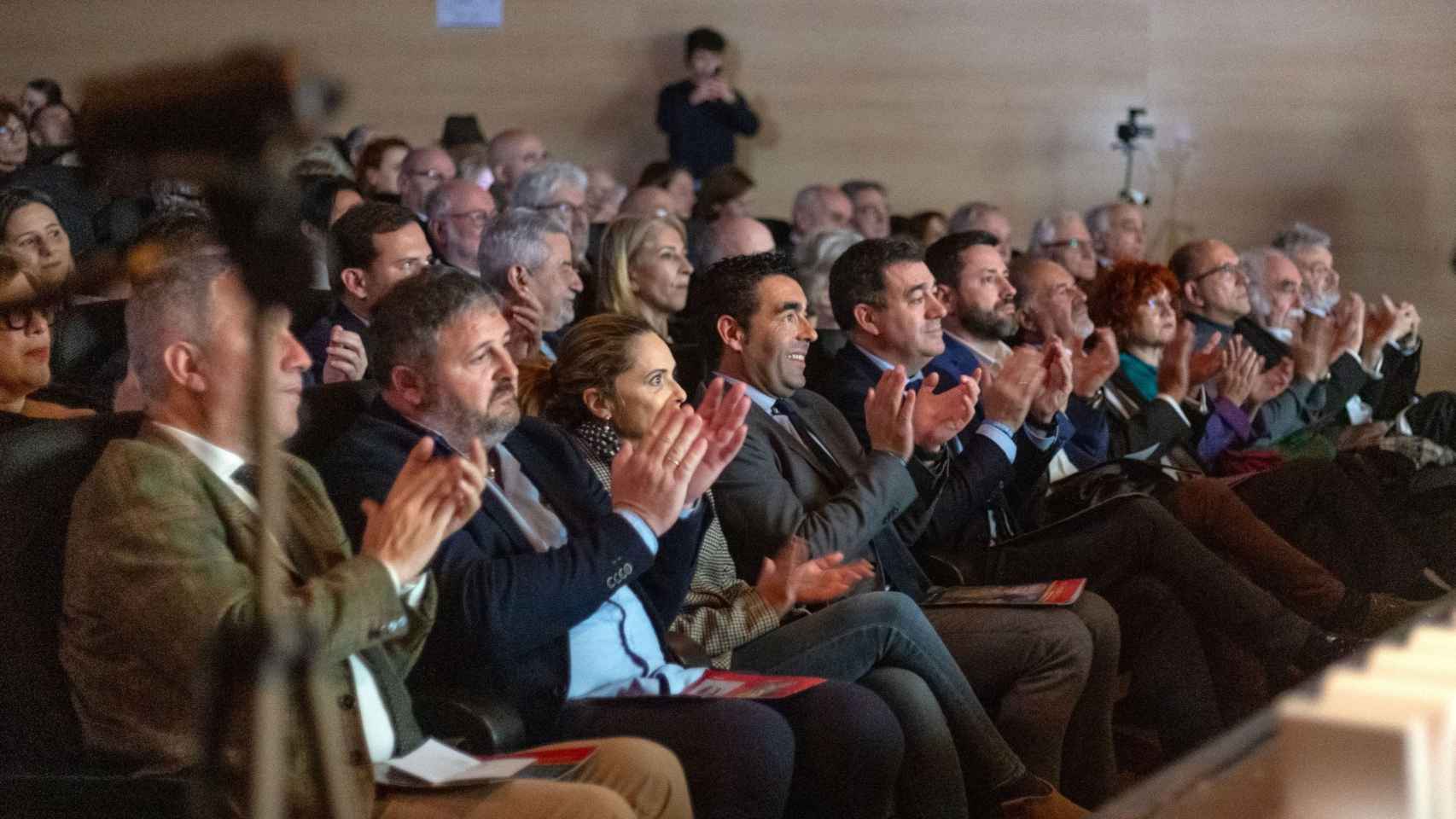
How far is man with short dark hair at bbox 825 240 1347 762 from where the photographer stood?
10.3 feet

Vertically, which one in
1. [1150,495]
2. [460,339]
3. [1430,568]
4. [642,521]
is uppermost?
[460,339]

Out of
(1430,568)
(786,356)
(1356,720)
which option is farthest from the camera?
(1430,568)

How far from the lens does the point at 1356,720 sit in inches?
36.5

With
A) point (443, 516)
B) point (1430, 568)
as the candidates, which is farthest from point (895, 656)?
point (1430, 568)

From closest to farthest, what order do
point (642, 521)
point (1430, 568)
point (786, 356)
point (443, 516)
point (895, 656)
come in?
1. point (443, 516)
2. point (642, 521)
3. point (895, 656)
4. point (786, 356)
5. point (1430, 568)

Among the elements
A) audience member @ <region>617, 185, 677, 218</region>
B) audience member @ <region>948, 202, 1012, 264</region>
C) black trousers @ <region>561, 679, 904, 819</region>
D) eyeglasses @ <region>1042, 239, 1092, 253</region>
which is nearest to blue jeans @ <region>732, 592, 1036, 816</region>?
black trousers @ <region>561, 679, 904, 819</region>

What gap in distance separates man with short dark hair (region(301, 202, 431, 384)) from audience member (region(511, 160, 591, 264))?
1.41m

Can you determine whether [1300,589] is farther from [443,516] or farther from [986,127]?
[986,127]

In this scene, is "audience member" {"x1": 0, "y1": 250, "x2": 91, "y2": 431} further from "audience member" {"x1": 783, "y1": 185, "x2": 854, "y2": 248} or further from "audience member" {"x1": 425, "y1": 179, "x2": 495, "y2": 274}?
"audience member" {"x1": 783, "y1": 185, "x2": 854, "y2": 248}

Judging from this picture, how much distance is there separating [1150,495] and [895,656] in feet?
3.50

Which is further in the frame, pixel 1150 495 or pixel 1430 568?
pixel 1430 568

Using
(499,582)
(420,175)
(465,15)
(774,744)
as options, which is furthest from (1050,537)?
(465,15)

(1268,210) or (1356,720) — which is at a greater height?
(1356,720)

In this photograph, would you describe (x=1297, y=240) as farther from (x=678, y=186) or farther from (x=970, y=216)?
(x=678, y=186)
